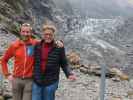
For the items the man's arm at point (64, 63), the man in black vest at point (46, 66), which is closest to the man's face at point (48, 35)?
the man in black vest at point (46, 66)

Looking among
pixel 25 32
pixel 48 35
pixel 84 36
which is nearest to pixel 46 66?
pixel 48 35

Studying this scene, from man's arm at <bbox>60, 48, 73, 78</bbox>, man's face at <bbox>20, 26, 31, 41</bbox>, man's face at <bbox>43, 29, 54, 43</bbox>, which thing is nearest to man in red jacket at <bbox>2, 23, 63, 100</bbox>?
man's face at <bbox>20, 26, 31, 41</bbox>

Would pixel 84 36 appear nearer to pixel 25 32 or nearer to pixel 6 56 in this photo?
pixel 6 56

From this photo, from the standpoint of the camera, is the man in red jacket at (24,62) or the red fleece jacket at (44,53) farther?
the man in red jacket at (24,62)

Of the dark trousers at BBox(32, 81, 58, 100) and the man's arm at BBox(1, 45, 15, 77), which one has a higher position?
the man's arm at BBox(1, 45, 15, 77)

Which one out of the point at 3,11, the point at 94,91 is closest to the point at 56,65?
the point at 94,91

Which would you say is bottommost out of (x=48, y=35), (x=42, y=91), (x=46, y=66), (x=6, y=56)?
(x=42, y=91)

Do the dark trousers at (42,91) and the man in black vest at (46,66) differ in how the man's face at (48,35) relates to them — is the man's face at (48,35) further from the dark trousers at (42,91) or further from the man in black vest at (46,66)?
the dark trousers at (42,91)

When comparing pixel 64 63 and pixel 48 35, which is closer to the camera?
pixel 48 35

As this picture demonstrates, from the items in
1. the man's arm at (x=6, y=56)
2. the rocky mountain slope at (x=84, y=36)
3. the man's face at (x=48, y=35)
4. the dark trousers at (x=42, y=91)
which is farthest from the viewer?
the rocky mountain slope at (x=84, y=36)

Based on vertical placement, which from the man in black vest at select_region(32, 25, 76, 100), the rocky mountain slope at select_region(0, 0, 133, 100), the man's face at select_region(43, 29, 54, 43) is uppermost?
the man's face at select_region(43, 29, 54, 43)

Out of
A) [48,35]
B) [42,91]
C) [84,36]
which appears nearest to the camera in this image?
[48,35]

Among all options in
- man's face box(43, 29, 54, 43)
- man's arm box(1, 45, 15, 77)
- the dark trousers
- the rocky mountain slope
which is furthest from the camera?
the rocky mountain slope

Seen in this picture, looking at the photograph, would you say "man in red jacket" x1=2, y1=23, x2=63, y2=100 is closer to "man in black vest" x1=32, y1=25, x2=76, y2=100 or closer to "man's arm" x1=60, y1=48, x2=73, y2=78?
"man in black vest" x1=32, y1=25, x2=76, y2=100
